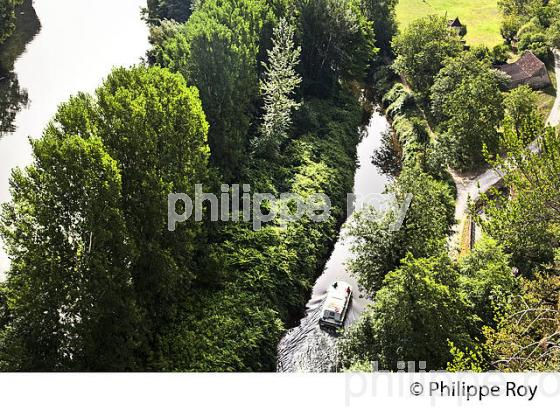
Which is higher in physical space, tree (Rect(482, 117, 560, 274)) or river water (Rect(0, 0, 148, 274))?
river water (Rect(0, 0, 148, 274))

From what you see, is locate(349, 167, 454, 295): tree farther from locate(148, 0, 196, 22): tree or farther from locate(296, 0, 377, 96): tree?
locate(148, 0, 196, 22): tree

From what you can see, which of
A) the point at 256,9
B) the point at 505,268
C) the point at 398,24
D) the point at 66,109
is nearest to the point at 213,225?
the point at 66,109

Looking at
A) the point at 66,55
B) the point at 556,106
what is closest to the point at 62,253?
the point at 66,55

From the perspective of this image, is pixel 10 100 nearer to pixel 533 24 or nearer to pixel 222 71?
pixel 222 71

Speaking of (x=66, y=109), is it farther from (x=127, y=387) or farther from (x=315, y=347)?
(x=315, y=347)

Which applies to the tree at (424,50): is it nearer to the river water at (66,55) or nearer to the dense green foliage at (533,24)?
the dense green foliage at (533,24)

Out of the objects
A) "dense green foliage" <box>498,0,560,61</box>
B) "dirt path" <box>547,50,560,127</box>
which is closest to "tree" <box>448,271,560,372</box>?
"dirt path" <box>547,50,560,127</box>

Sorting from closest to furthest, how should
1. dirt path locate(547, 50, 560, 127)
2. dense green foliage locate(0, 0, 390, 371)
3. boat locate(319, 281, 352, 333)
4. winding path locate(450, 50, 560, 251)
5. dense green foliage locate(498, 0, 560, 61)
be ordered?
1. dense green foliage locate(0, 0, 390, 371)
2. boat locate(319, 281, 352, 333)
3. winding path locate(450, 50, 560, 251)
4. dirt path locate(547, 50, 560, 127)
5. dense green foliage locate(498, 0, 560, 61)
